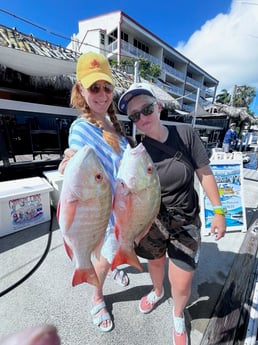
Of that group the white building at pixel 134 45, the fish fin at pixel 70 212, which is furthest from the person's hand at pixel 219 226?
the white building at pixel 134 45

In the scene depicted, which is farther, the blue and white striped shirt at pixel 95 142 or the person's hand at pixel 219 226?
the person's hand at pixel 219 226

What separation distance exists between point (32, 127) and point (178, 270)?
4.58 metres

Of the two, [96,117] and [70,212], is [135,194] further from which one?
[96,117]

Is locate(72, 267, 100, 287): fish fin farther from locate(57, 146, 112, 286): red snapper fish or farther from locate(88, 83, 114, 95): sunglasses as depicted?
locate(88, 83, 114, 95): sunglasses

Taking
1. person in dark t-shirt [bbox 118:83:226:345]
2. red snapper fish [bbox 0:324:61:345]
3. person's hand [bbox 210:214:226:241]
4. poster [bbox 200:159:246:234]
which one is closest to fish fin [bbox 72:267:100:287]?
person in dark t-shirt [bbox 118:83:226:345]

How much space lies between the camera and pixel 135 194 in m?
0.79

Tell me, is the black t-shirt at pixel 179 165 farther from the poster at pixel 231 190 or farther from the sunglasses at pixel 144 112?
the poster at pixel 231 190

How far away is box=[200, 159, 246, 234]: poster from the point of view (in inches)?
111

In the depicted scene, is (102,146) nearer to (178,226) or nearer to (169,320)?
(178,226)

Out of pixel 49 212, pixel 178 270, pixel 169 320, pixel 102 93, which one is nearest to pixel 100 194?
pixel 102 93

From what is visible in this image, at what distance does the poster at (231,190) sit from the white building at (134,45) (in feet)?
43.4

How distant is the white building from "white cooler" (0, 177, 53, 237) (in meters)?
14.4

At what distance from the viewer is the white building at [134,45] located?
18.2 m

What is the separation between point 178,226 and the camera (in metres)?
1.21
